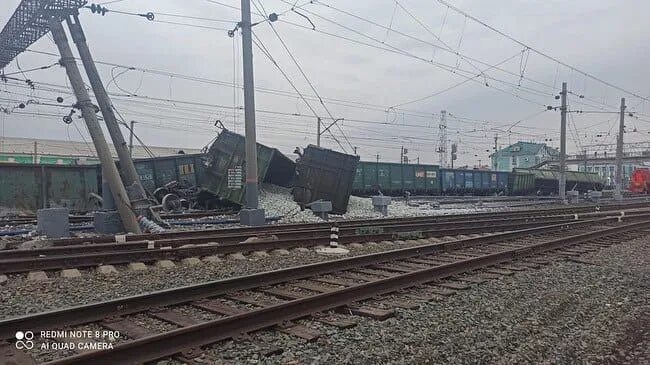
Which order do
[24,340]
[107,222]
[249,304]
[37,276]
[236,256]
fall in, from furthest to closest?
[107,222], [236,256], [37,276], [249,304], [24,340]

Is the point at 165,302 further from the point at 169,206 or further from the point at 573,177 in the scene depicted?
the point at 573,177

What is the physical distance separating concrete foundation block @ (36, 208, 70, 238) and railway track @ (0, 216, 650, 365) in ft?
27.6

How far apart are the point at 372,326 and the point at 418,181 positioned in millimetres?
35548

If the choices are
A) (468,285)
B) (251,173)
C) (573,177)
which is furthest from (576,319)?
(573,177)

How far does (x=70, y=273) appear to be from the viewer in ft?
26.2

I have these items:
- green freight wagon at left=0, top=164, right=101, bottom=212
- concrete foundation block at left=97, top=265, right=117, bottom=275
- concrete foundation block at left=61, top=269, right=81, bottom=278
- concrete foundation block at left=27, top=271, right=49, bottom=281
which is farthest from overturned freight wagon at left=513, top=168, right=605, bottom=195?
concrete foundation block at left=27, top=271, right=49, bottom=281

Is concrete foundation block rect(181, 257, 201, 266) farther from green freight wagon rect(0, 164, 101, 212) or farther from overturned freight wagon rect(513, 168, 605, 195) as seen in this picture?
overturned freight wagon rect(513, 168, 605, 195)

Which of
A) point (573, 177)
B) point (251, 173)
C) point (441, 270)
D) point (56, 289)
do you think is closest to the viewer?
point (56, 289)

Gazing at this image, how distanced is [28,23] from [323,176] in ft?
39.8

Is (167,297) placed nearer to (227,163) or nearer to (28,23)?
(28,23)

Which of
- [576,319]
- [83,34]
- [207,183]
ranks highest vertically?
[83,34]

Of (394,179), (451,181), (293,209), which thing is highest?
(394,179)

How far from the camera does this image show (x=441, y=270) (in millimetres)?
8547

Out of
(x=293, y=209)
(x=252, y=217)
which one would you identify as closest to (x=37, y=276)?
(x=252, y=217)
